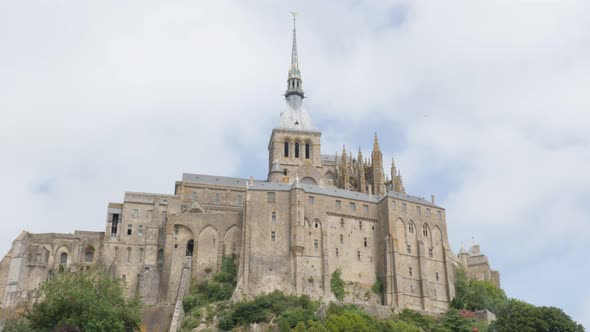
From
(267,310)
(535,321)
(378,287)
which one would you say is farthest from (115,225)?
(535,321)

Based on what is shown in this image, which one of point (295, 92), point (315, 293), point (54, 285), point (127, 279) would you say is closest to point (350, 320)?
point (315, 293)

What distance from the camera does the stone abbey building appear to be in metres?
80.0

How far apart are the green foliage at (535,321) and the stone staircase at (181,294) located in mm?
29569

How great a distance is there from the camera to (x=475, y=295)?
8194 cm

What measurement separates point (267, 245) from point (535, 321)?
2688 cm

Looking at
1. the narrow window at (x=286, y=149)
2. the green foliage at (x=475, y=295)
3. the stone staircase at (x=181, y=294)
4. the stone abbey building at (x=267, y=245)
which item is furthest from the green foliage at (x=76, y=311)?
the narrow window at (x=286, y=149)

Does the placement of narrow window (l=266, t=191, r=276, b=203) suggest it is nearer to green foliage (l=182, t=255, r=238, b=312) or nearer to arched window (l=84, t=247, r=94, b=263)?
green foliage (l=182, t=255, r=238, b=312)

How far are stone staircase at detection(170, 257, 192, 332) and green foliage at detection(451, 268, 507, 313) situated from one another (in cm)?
2763

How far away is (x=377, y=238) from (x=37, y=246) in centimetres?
3876

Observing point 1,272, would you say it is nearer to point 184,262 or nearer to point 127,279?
point 127,279

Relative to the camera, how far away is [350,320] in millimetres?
67125

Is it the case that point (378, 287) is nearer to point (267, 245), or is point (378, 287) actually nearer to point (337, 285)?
point (337, 285)

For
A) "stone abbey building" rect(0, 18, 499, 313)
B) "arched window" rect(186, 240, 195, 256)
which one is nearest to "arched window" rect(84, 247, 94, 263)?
"stone abbey building" rect(0, 18, 499, 313)

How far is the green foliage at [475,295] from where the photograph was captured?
8088 centimetres
